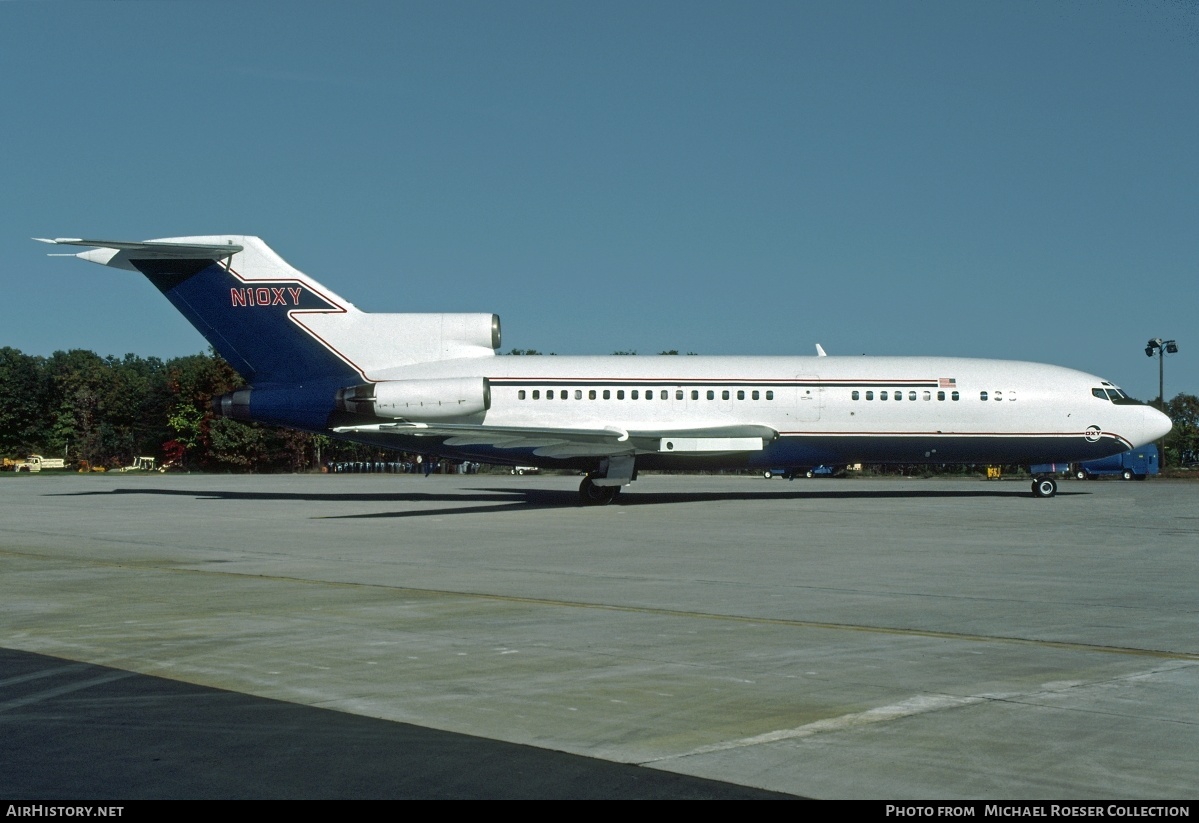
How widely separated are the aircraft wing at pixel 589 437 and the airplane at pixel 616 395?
67 mm

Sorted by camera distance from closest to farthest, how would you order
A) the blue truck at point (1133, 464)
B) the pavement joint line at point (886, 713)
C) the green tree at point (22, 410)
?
the pavement joint line at point (886, 713) < the blue truck at point (1133, 464) < the green tree at point (22, 410)

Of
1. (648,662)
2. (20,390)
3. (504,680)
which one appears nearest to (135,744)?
(504,680)

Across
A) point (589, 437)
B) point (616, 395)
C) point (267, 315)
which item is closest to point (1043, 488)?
point (616, 395)

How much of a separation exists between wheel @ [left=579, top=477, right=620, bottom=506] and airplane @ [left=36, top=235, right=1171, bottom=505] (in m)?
0.04

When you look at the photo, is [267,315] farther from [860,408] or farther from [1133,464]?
[1133,464]

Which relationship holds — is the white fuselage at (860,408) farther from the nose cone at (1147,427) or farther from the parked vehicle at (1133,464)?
the parked vehicle at (1133,464)

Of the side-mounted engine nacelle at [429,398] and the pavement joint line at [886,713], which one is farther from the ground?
the side-mounted engine nacelle at [429,398]

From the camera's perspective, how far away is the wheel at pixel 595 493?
32.8 m

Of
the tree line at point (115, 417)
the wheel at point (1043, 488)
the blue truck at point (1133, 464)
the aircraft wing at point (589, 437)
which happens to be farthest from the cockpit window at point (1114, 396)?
the tree line at point (115, 417)

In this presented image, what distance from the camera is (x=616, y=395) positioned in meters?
32.9

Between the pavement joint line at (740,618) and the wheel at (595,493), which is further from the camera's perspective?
the wheel at (595,493)

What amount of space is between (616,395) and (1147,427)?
15.1m

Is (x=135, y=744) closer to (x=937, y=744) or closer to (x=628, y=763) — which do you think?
(x=628, y=763)

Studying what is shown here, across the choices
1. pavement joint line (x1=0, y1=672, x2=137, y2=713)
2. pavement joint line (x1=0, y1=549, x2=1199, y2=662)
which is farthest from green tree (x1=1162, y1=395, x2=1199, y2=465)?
pavement joint line (x1=0, y1=672, x2=137, y2=713)
